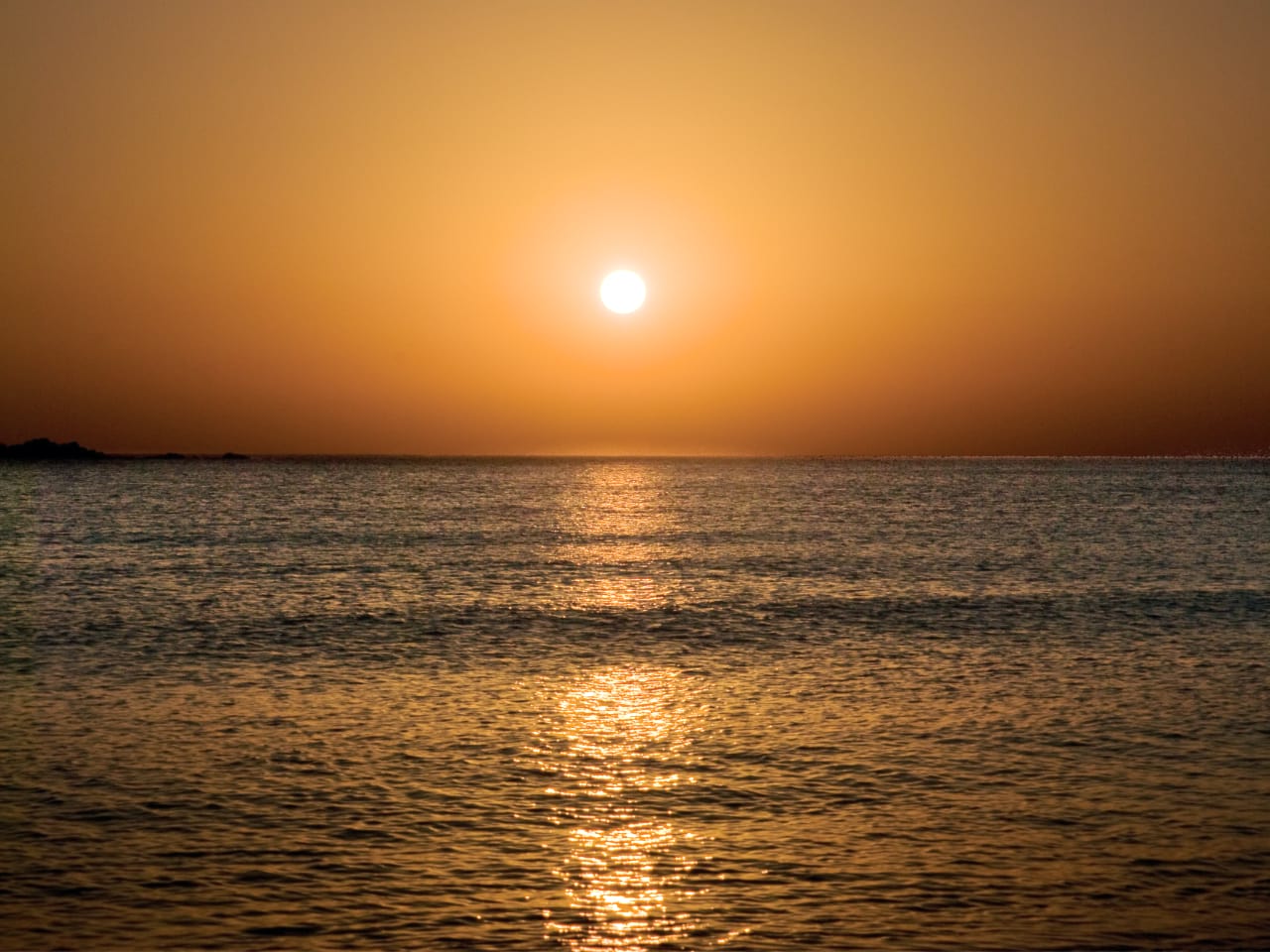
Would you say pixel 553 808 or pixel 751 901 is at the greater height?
pixel 553 808

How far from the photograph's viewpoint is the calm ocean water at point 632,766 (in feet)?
50.1

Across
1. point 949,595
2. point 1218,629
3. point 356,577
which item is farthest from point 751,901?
point 356,577

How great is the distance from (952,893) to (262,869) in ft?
29.8

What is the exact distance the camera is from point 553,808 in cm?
1972

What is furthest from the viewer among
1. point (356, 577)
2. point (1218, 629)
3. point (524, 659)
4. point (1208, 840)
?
point (356, 577)

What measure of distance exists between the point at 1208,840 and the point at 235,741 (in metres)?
17.3

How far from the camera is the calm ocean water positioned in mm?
15273

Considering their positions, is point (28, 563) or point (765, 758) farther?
point (28, 563)

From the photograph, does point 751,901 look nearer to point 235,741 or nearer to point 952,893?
point 952,893

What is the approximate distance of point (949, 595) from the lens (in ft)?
174

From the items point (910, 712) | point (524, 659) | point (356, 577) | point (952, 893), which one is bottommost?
point (952, 893)

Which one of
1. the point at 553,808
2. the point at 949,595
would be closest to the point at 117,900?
the point at 553,808

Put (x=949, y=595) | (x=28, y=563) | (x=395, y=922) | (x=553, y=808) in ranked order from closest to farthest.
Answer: (x=395, y=922) → (x=553, y=808) → (x=949, y=595) → (x=28, y=563)

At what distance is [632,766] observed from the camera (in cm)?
2264
